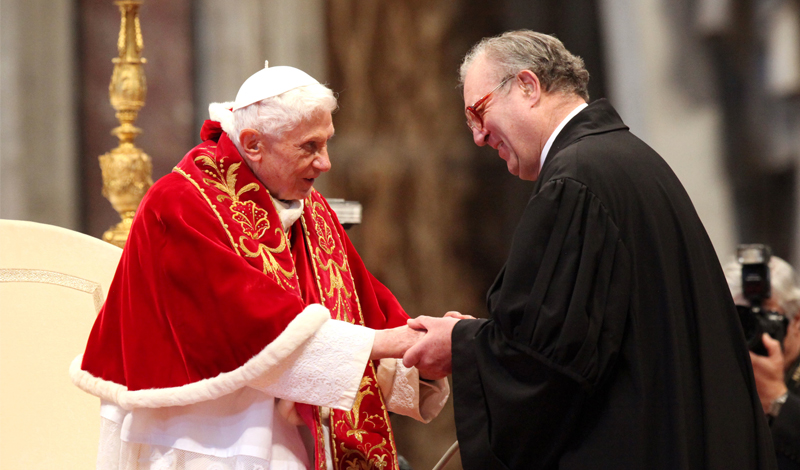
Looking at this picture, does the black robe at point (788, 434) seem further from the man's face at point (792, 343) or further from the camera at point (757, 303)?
the man's face at point (792, 343)

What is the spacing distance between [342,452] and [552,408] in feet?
2.47

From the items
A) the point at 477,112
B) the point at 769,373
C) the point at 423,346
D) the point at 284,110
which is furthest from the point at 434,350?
the point at 769,373

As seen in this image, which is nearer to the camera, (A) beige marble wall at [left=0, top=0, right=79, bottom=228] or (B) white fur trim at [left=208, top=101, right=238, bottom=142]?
(B) white fur trim at [left=208, top=101, right=238, bottom=142]

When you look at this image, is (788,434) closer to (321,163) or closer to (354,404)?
(354,404)

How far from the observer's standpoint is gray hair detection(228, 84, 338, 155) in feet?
8.61

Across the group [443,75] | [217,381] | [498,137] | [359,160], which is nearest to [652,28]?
[443,75]

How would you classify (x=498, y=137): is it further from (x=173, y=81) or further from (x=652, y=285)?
(x=173, y=81)

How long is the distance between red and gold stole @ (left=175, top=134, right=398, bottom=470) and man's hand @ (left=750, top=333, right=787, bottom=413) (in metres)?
1.55

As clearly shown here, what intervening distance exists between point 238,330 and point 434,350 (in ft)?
1.88

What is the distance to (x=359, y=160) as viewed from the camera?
5.93 metres

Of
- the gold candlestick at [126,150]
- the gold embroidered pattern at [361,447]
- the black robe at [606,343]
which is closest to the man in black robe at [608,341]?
the black robe at [606,343]

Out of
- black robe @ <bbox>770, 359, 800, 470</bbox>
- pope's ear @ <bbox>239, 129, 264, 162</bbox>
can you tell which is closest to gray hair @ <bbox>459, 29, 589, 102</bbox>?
pope's ear @ <bbox>239, 129, 264, 162</bbox>

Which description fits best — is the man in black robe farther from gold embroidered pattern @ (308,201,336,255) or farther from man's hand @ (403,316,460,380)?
gold embroidered pattern @ (308,201,336,255)

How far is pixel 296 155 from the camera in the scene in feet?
8.70
